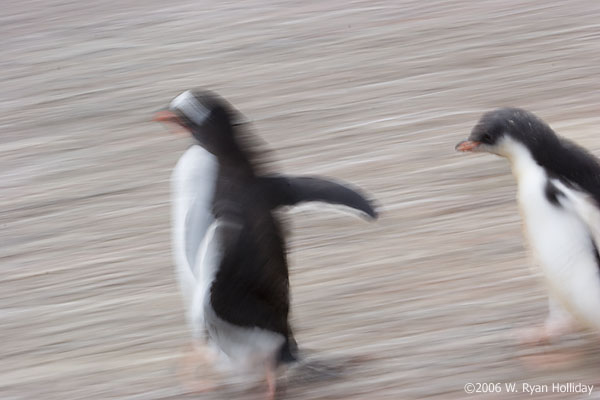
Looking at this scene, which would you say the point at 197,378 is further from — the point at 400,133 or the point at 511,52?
the point at 511,52

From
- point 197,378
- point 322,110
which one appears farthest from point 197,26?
point 197,378

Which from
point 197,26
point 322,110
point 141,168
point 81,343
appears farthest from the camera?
point 197,26

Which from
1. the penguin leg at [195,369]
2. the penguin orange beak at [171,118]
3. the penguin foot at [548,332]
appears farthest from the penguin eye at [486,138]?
the penguin leg at [195,369]

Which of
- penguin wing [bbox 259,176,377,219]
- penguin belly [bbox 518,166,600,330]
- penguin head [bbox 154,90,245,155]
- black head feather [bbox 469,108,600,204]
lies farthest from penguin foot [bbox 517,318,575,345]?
penguin head [bbox 154,90,245,155]

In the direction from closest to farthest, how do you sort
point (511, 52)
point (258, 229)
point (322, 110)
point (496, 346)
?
point (258, 229)
point (496, 346)
point (322, 110)
point (511, 52)

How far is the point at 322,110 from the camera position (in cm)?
511

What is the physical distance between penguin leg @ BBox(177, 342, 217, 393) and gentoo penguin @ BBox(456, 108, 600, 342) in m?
0.87

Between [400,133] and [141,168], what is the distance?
115cm

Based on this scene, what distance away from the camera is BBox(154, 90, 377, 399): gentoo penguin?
246 cm

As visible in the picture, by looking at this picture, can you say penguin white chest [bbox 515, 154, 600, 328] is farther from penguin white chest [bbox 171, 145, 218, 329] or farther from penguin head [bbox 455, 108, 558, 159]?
penguin white chest [bbox 171, 145, 218, 329]

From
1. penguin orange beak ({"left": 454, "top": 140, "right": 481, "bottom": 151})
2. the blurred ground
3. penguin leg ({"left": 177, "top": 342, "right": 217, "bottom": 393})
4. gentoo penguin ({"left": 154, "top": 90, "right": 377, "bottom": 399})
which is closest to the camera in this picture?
gentoo penguin ({"left": 154, "top": 90, "right": 377, "bottom": 399})

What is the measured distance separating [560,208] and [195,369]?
1034 millimetres

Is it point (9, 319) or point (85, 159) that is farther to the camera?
point (85, 159)

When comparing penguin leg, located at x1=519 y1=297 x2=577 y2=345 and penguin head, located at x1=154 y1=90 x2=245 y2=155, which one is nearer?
penguin head, located at x1=154 y1=90 x2=245 y2=155
